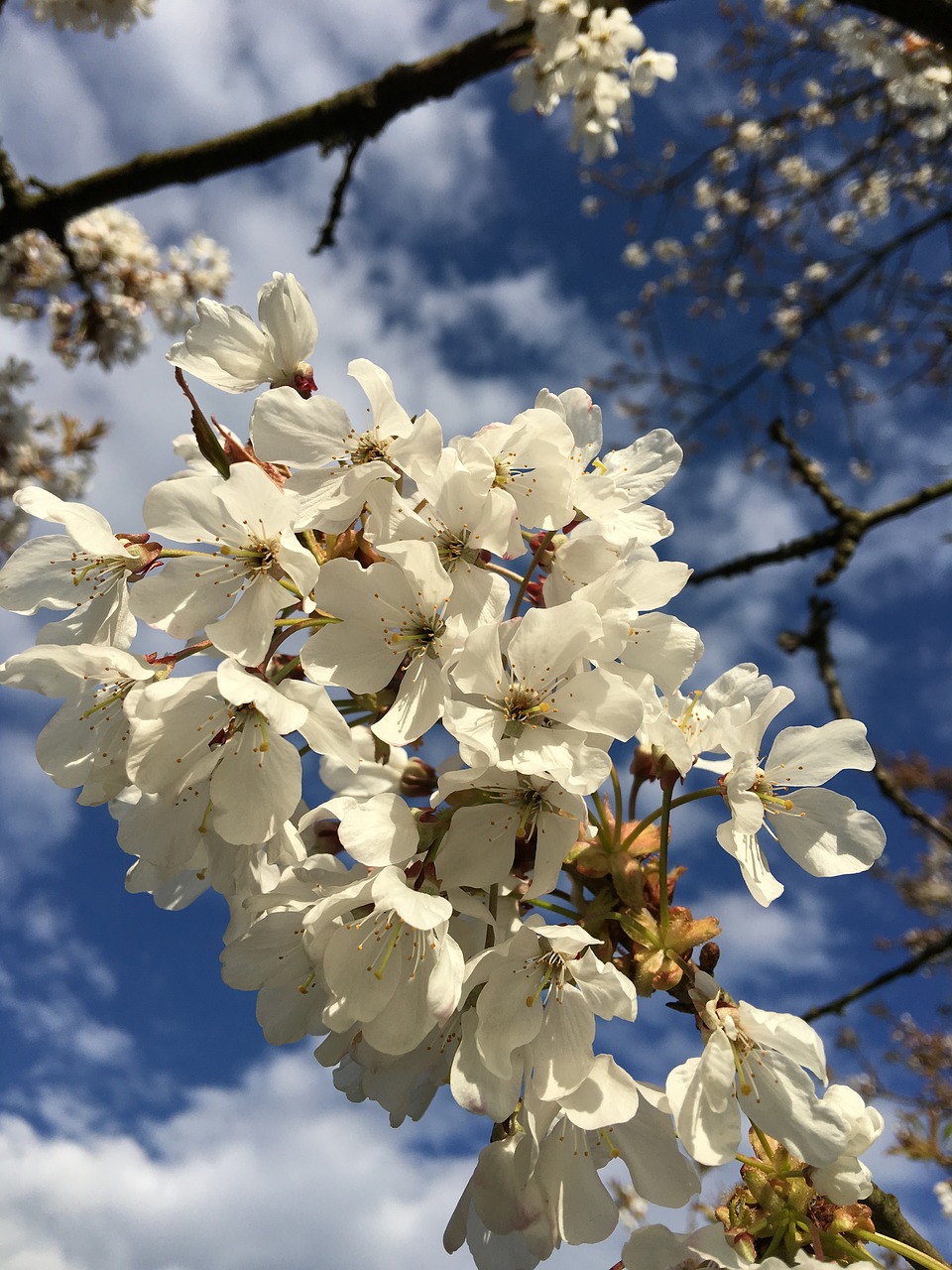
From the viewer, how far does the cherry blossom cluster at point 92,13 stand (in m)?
4.97

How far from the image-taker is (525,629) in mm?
1324

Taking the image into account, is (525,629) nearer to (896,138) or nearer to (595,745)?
(595,745)

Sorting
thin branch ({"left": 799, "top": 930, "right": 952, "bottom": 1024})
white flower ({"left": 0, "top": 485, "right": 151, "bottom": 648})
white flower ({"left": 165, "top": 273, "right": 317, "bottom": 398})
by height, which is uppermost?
white flower ({"left": 165, "top": 273, "right": 317, "bottom": 398})

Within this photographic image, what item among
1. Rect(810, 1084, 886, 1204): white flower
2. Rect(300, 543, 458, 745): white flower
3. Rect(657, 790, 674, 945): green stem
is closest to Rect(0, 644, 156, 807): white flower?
Rect(300, 543, 458, 745): white flower

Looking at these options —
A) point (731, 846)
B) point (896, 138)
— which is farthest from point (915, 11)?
point (896, 138)

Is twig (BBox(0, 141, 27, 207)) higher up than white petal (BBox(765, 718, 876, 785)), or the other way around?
twig (BBox(0, 141, 27, 207))

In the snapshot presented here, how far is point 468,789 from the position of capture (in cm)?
134

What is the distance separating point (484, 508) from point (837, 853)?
2.92ft

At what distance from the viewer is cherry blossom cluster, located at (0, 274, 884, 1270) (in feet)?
4.28

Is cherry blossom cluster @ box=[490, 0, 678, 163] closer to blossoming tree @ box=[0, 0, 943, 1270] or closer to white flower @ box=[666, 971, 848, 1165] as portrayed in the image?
blossoming tree @ box=[0, 0, 943, 1270]

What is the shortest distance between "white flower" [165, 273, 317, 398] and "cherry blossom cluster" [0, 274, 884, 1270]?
0.08 m

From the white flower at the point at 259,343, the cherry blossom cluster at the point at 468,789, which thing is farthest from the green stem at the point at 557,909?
the white flower at the point at 259,343

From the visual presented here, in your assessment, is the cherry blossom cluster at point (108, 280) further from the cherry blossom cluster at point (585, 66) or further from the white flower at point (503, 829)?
the white flower at point (503, 829)

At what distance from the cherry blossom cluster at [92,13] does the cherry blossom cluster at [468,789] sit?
4886mm
